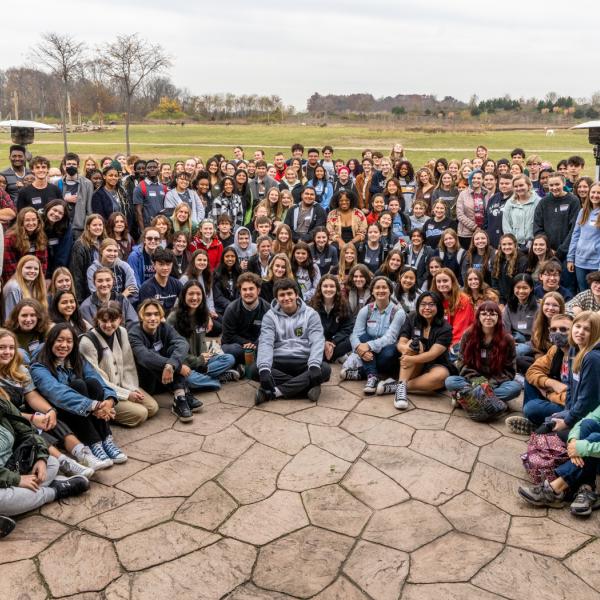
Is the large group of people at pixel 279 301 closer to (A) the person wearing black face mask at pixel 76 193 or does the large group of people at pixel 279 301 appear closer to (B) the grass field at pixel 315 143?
(A) the person wearing black face mask at pixel 76 193

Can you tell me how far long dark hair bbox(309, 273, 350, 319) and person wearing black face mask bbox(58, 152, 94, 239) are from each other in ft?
11.4

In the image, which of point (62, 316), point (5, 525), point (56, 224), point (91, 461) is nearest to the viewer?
point (5, 525)

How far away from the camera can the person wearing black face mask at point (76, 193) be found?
875 cm

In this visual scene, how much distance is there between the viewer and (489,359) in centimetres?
610

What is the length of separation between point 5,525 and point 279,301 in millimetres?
3385

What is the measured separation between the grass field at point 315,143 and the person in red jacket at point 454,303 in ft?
56.2

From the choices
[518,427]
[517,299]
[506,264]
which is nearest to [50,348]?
[518,427]

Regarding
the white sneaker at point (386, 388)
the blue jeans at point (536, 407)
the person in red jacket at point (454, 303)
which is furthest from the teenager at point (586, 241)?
the white sneaker at point (386, 388)

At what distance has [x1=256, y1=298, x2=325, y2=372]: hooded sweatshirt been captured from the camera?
6.60m

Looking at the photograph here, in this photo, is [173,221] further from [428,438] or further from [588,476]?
[588,476]

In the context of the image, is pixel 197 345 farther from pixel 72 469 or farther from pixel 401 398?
pixel 72 469

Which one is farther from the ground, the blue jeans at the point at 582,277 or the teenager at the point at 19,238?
the teenager at the point at 19,238

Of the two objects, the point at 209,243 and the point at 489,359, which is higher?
the point at 209,243

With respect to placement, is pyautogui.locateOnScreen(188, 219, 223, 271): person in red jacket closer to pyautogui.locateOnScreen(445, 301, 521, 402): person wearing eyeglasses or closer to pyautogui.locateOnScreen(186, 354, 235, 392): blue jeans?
pyautogui.locateOnScreen(186, 354, 235, 392): blue jeans
